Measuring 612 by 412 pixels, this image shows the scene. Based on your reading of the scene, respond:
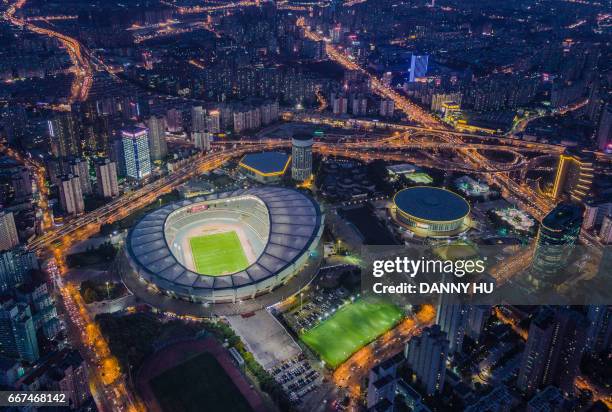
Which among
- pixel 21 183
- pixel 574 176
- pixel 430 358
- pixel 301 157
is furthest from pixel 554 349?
pixel 21 183

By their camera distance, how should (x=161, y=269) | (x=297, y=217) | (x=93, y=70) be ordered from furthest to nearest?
(x=93, y=70) → (x=297, y=217) → (x=161, y=269)

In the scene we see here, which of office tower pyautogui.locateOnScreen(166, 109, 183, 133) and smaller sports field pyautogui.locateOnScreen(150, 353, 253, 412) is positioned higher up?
office tower pyautogui.locateOnScreen(166, 109, 183, 133)

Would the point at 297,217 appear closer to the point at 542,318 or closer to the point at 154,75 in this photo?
the point at 542,318

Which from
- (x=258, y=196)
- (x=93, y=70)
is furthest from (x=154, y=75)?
(x=258, y=196)

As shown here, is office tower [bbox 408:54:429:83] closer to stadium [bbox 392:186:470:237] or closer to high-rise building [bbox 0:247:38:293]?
stadium [bbox 392:186:470:237]

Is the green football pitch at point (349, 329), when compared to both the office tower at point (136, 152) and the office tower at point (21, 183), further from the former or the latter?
the office tower at point (21, 183)

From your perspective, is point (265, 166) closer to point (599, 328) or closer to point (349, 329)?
point (349, 329)

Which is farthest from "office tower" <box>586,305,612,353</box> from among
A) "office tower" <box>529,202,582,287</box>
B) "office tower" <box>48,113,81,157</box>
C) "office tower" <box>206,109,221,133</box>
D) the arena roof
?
"office tower" <box>48,113,81,157</box>
